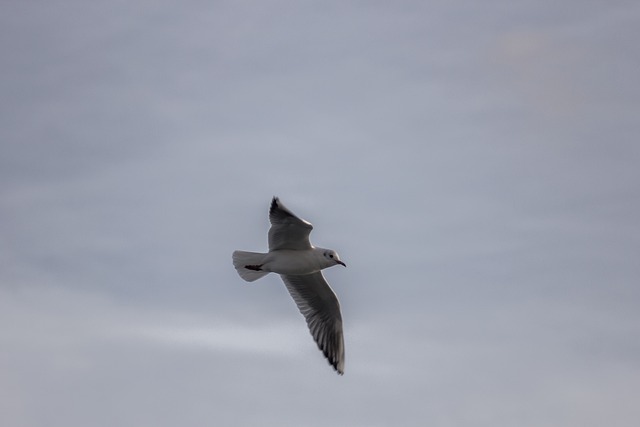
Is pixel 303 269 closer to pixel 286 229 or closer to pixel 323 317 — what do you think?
pixel 286 229

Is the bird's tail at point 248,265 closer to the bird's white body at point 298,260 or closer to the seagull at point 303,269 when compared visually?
the seagull at point 303,269

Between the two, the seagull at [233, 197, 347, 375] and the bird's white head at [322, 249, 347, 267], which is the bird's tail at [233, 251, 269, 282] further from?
the bird's white head at [322, 249, 347, 267]

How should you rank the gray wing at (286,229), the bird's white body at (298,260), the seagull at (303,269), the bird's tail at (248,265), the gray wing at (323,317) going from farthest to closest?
1. the gray wing at (323,317)
2. the bird's tail at (248,265)
3. the bird's white body at (298,260)
4. the seagull at (303,269)
5. the gray wing at (286,229)

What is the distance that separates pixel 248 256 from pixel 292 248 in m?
0.80

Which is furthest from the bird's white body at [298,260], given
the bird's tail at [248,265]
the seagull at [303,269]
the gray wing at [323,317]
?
the gray wing at [323,317]

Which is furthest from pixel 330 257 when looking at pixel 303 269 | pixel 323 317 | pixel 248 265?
pixel 323 317

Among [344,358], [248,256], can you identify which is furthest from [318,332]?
[248,256]

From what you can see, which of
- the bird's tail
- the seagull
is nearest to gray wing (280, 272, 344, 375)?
the seagull

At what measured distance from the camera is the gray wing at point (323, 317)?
18.3 m

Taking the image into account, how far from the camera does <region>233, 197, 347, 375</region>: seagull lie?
1650cm

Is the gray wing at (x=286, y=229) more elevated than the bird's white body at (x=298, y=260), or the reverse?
the gray wing at (x=286, y=229)

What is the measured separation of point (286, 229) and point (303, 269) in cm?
77

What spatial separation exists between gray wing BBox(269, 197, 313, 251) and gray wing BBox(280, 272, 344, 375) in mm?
1565

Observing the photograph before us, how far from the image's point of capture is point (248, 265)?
56.7 ft
